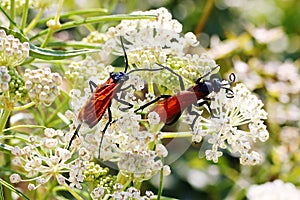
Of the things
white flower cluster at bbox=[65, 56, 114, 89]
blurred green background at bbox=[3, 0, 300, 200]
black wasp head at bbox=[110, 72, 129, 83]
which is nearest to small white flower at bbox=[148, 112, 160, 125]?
black wasp head at bbox=[110, 72, 129, 83]

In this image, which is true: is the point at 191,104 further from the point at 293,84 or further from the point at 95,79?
the point at 293,84

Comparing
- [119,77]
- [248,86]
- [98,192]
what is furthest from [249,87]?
[98,192]

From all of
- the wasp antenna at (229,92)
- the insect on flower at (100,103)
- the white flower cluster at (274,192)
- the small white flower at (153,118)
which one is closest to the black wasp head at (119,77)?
the insect on flower at (100,103)

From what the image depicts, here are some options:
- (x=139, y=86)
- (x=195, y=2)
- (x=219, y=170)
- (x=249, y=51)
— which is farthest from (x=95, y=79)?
(x=195, y=2)

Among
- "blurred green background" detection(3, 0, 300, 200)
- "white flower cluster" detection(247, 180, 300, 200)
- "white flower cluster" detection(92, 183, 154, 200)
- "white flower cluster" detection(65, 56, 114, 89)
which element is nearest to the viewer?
"white flower cluster" detection(92, 183, 154, 200)

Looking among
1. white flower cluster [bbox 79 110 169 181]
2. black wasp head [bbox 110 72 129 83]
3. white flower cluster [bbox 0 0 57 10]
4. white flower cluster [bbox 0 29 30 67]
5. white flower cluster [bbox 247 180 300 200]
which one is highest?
white flower cluster [bbox 0 0 57 10]

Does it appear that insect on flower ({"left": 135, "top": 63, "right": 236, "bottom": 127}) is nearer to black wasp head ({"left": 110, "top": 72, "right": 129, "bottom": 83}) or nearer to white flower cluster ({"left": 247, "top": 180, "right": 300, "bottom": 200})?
black wasp head ({"left": 110, "top": 72, "right": 129, "bottom": 83})

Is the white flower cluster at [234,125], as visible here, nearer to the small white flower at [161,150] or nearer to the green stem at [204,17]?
the small white flower at [161,150]
